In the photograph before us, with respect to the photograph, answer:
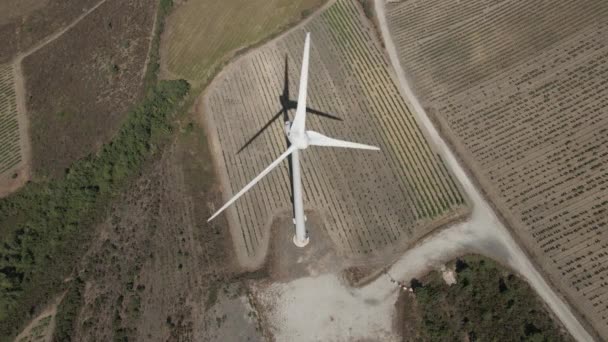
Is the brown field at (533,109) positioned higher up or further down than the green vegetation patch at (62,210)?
further down

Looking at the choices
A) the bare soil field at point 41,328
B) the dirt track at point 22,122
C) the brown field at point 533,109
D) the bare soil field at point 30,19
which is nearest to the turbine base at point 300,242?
the brown field at point 533,109

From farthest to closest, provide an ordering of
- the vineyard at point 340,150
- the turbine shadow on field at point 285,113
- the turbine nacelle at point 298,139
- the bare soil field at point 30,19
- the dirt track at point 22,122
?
1. the bare soil field at point 30,19
2. the dirt track at point 22,122
3. the turbine shadow on field at point 285,113
4. the vineyard at point 340,150
5. the turbine nacelle at point 298,139

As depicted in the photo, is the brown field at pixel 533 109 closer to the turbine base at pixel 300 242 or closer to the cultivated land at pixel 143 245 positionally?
the turbine base at pixel 300 242

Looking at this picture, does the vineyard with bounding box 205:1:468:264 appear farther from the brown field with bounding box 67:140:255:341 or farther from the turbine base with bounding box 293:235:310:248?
the brown field with bounding box 67:140:255:341

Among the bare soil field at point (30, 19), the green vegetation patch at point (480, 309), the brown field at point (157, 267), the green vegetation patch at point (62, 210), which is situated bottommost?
the green vegetation patch at point (480, 309)

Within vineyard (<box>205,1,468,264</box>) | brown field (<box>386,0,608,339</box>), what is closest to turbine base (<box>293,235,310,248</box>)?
vineyard (<box>205,1,468,264</box>)

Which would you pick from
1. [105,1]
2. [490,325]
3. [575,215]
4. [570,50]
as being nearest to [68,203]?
[105,1]
